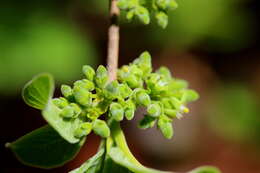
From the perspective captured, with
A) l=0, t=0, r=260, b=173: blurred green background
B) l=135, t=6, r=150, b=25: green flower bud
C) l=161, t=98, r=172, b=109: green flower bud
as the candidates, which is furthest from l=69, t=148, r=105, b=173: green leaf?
l=0, t=0, r=260, b=173: blurred green background

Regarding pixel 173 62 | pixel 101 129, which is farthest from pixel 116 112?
pixel 173 62

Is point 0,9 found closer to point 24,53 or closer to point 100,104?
point 24,53

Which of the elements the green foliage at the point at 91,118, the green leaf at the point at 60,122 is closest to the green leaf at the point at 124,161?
the green foliage at the point at 91,118

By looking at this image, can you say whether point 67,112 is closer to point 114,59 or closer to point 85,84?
point 85,84

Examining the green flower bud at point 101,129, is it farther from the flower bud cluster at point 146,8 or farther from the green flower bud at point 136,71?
the flower bud cluster at point 146,8

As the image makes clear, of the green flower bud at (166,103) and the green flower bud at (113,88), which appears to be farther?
the green flower bud at (166,103)

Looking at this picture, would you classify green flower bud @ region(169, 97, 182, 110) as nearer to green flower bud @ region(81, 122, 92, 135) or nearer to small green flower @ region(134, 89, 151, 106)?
small green flower @ region(134, 89, 151, 106)
